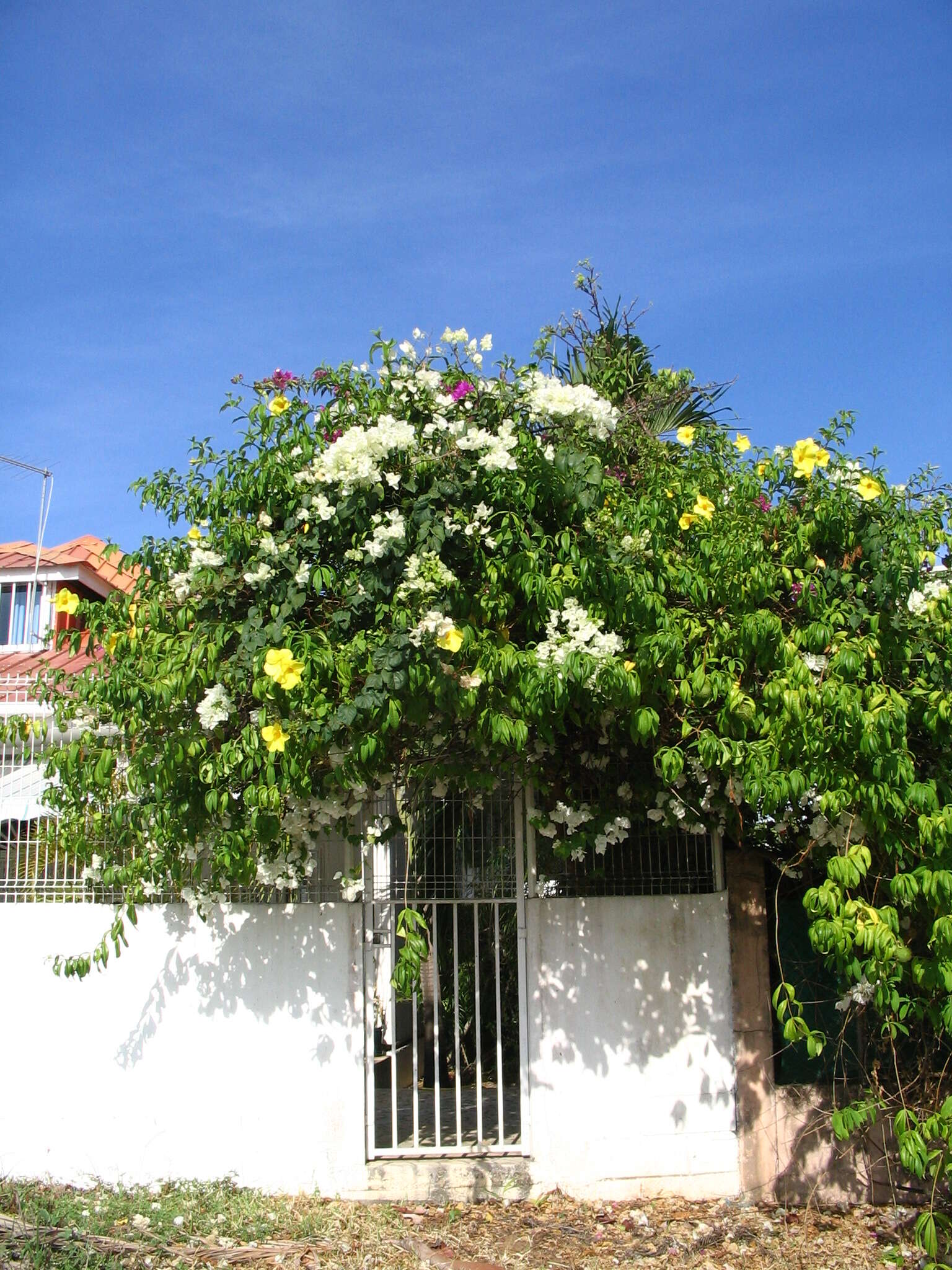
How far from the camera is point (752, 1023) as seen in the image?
18.9 ft

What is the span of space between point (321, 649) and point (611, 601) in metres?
1.28

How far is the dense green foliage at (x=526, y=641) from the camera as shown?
14.4 feet

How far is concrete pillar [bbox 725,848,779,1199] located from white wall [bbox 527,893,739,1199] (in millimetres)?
53

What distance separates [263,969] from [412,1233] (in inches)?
58.5

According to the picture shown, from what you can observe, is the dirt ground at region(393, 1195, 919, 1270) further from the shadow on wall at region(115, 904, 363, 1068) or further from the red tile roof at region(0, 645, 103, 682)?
the red tile roof at region(0, 645, 103, 682)

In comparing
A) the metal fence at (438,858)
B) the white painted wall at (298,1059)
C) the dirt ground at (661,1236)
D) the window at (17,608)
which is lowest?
the dirt ground at (661,1236)

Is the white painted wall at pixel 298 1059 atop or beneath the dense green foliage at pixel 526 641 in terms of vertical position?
beneath

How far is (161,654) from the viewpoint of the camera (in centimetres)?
486

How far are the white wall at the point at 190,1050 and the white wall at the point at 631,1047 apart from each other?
1.00 metres

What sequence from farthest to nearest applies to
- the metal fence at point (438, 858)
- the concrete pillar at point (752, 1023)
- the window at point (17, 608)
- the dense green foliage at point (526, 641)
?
the window at point (17, 608)
the metal fence at point (438, 858)
the concrete pillar at point (752, 1023)
the dense green foliage at point (526, 641)

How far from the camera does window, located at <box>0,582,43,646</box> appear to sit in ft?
35.8

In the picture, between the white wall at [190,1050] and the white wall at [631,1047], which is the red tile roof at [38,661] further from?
the white wall at [631,1047]

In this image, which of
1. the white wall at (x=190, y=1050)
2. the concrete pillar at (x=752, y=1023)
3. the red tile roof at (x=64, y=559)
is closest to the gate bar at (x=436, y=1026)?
the white wall at (x=190, y=1050)

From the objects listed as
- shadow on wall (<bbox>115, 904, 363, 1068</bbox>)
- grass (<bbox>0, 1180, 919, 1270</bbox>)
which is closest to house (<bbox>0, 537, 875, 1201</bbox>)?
shadow on wall (<bbox>115, 904, 363, 1068</bbox>)
